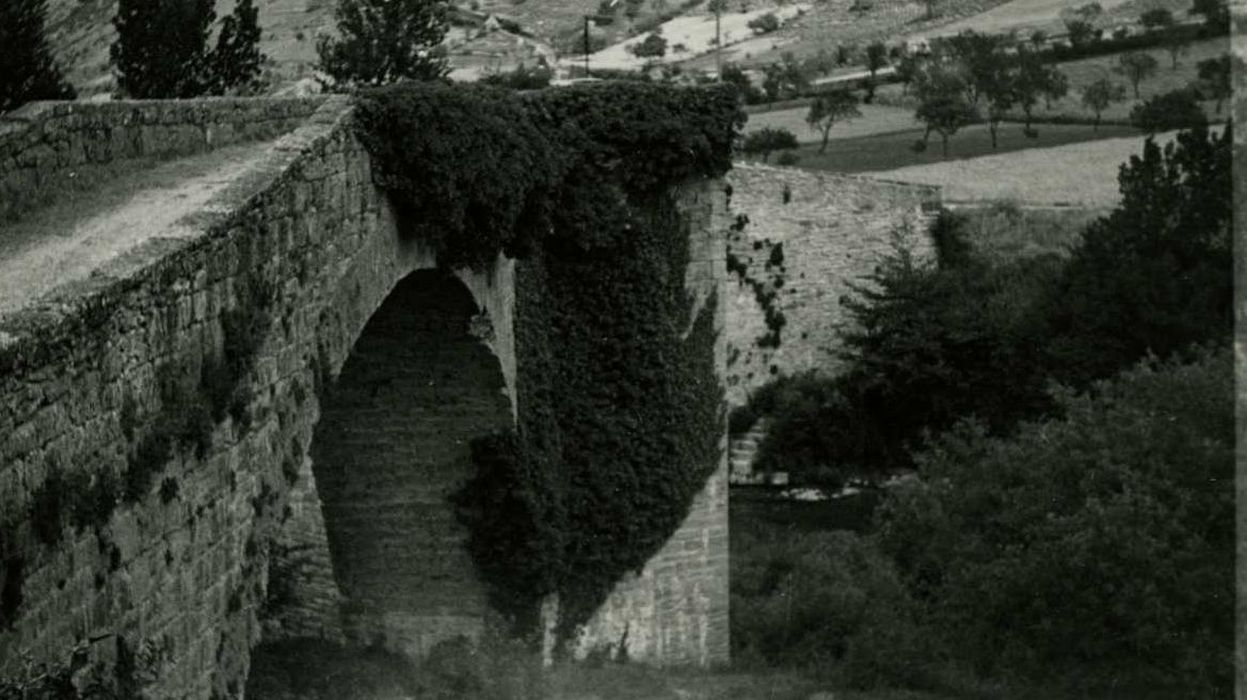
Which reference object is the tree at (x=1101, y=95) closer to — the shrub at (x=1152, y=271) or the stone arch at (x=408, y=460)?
the shrub at (x=1152, y=271)

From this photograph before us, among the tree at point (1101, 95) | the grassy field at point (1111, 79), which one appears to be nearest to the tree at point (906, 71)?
the grassy field at point (1111, 79)

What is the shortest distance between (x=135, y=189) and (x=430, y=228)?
2.17 m

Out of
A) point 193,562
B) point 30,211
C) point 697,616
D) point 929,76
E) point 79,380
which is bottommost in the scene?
point 697,616

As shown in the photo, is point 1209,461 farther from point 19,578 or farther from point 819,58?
point 819,58

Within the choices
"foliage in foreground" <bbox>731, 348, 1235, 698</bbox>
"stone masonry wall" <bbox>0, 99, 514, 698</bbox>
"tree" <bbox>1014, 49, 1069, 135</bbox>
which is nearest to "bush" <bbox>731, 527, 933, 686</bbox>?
"foliage in foreground" <bbox>731, 348, 1235, 698</bbox>

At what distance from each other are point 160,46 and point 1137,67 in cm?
2703

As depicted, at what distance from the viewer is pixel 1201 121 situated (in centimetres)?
3609

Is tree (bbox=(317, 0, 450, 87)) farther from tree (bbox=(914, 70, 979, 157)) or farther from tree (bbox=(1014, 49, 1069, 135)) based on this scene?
tree (bbox=(1014, 49, 1069, 135))

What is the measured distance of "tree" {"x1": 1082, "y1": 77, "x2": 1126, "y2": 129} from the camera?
43719 mm

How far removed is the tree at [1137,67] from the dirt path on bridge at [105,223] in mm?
35684

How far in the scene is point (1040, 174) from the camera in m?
41.5

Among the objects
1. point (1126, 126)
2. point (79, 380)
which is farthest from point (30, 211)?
point (1126, 126)

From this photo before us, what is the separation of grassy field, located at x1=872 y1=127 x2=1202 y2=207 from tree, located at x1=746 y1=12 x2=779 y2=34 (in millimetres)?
11136

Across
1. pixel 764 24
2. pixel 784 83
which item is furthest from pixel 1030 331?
pixel 764 24
